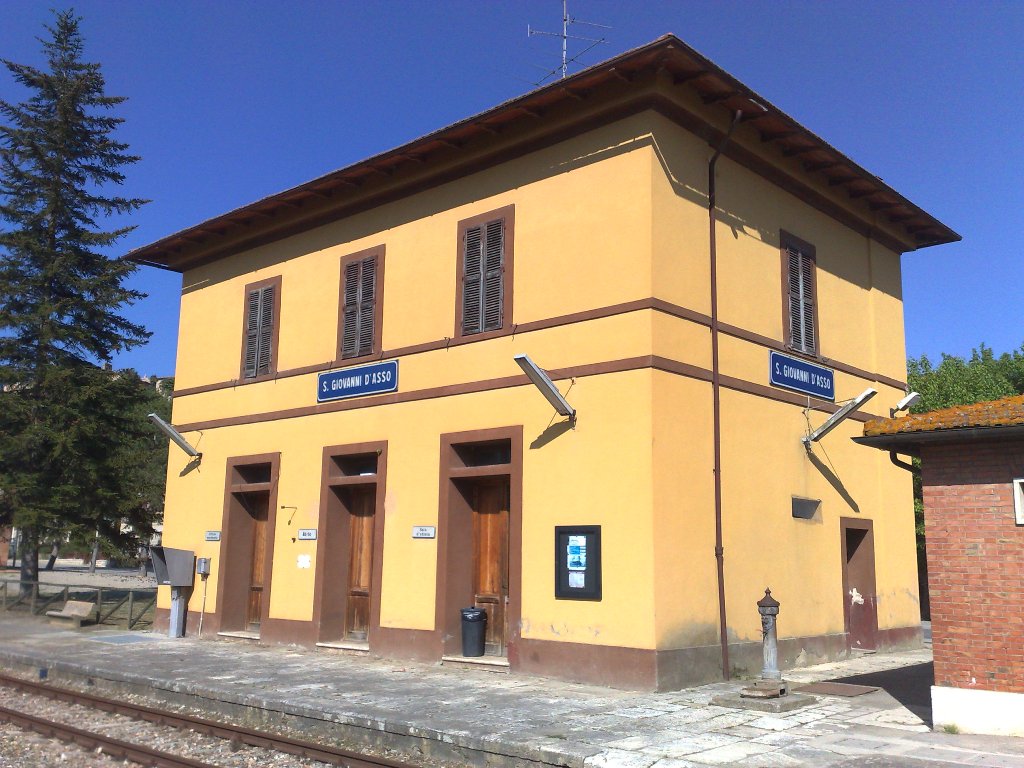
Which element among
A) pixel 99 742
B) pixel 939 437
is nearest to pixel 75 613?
pixel 99 742

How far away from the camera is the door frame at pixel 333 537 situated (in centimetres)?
1431

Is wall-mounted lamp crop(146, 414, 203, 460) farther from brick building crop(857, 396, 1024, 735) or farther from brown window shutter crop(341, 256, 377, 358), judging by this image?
brick building crop(857, 396, 1024, 735)

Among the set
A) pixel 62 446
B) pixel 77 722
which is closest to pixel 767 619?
pixel 77 722

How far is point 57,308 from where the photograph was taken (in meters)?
23.0

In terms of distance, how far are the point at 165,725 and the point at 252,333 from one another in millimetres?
8783

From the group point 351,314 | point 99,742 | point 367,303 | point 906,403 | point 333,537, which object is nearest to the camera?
point 99,742

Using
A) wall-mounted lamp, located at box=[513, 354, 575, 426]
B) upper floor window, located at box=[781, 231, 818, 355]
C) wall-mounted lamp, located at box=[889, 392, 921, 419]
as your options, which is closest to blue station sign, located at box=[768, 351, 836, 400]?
upper floor window, located at box=[781, 231, 818, 355]

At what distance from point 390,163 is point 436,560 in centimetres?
629

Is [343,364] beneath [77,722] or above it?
above

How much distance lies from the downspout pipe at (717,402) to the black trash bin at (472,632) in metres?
3.35

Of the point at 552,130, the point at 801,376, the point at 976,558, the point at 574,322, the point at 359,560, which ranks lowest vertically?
the point at 359,560

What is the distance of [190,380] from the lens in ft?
61.3

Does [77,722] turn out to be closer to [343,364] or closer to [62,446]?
[343,364]

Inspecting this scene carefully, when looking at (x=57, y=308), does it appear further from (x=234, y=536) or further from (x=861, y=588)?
(x=861, y=588)
